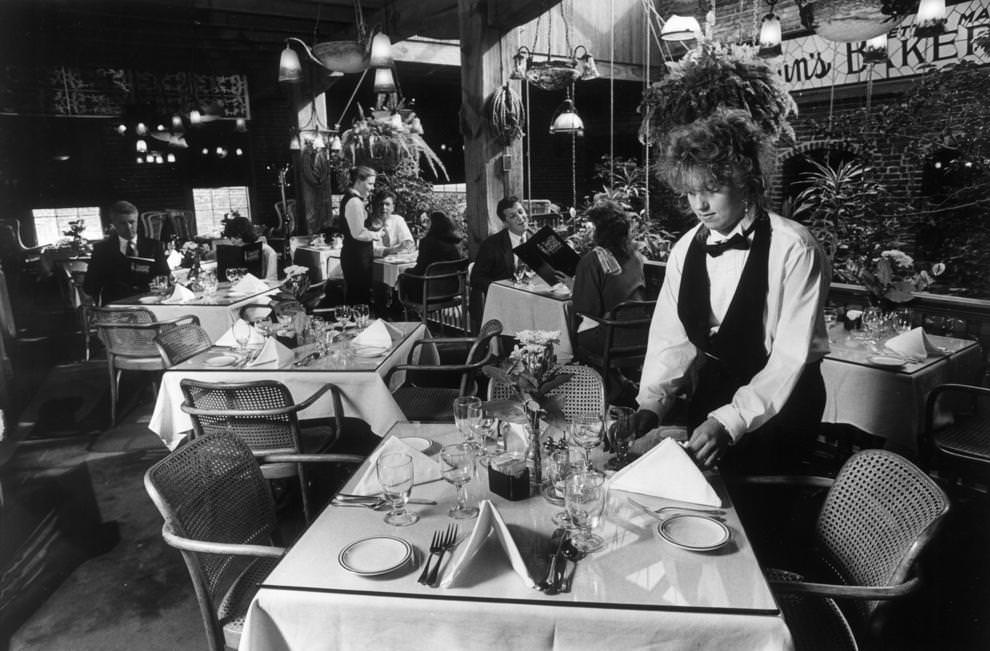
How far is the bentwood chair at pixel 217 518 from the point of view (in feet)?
6.04

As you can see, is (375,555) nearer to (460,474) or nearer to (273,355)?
(460,474)

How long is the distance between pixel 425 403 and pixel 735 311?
196 centimetres

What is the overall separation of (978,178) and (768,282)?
20.2 ft

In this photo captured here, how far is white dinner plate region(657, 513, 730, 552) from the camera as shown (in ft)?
5.26

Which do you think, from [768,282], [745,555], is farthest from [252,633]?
[768,282]

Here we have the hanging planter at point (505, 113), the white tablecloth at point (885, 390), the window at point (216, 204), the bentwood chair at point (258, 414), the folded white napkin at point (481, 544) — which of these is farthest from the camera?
the window at point (216, 204)

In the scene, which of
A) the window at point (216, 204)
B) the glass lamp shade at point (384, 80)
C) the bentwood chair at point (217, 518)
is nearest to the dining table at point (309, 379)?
the bentwood chair at point (217, 518)

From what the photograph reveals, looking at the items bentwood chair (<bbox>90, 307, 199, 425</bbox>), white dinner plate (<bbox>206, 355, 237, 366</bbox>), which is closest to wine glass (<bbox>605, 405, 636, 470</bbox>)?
white dinner plate (<bbox>206, 355, 237, 366</bbox>)

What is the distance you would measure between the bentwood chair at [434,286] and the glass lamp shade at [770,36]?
3048 millimetres

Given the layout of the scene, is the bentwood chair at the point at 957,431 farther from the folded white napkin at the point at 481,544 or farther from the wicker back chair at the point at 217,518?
the wicker back chair at the point at 217,518

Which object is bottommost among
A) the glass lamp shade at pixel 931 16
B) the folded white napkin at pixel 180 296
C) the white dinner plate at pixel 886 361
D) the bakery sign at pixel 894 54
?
the white dinner plate at pixel 886 361

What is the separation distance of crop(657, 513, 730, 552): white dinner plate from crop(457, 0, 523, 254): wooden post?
14.7 ft

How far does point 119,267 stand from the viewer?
5.72 m

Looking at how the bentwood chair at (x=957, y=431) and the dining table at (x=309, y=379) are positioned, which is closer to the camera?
the bentwood chair at (x=957, y=431)
